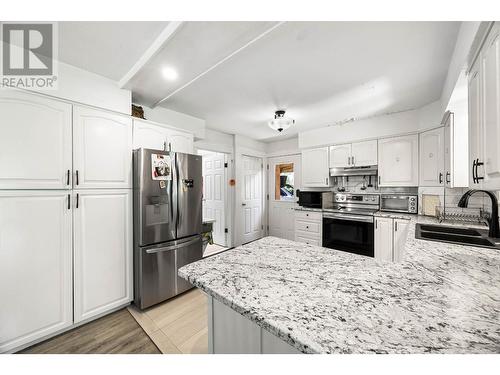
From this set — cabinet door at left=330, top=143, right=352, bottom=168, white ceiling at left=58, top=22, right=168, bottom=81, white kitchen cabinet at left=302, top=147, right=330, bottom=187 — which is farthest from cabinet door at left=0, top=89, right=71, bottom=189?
cabinet door at left=330, top=143, right=352, bottom=168

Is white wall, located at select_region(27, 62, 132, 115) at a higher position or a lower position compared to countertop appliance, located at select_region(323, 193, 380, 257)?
higher

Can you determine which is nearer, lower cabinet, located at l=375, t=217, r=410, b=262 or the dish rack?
the dish rack

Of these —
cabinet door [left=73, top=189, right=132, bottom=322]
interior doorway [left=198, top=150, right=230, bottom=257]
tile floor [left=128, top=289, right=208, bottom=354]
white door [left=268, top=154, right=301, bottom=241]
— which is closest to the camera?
tile floor [left=128, top=289, right=208, bottom=354]

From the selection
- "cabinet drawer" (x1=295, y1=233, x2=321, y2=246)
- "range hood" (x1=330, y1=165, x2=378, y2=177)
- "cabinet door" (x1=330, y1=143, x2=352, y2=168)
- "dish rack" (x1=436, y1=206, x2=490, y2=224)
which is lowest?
"cabinet drawer" (x1=295, y1=233, x2=321, y2=246)

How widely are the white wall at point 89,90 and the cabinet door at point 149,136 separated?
0.18 meters

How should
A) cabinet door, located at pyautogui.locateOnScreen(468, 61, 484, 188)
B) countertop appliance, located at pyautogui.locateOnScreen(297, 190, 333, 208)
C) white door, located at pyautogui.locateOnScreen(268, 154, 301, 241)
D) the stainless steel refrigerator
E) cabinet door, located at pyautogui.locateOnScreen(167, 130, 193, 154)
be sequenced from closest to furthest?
cabinet door, located at pyautogui.locateOnScreen(468, 61, 484, 188) < the stainless steel refrigerator < cabinet door, located at pyautogui.locateOnScreen(167, 130, 193, 154) < countertop appliance, located at pyautogui.locateOnScreen(297, 190, 333, 208) < white door, located at pyautogui.locateOnScreen(268, 154, 301, 241)

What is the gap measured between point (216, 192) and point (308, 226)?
2010mm

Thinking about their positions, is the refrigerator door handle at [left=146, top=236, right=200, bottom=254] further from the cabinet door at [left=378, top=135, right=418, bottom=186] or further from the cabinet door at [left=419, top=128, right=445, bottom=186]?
the cabinet door at [left=419, top=128, right=445, bottom=186]

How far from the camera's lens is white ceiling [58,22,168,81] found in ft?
4.48

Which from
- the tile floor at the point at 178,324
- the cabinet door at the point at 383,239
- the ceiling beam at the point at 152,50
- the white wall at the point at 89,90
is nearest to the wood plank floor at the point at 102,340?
the tile floor at the point at 178,324

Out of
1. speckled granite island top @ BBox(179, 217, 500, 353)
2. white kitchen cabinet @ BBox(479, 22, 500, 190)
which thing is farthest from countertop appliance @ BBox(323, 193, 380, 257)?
white kitchen cabinet @ BBox(479, 22, 500, 190)

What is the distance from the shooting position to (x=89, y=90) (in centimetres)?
186

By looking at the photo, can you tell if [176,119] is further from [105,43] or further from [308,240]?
[308,240]
